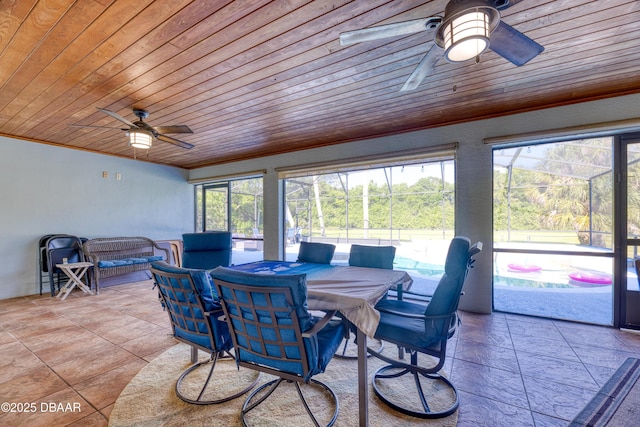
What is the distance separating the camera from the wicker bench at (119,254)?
14.8 ft

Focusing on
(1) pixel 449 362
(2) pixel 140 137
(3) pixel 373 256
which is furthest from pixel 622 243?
(2) pixel 140 137

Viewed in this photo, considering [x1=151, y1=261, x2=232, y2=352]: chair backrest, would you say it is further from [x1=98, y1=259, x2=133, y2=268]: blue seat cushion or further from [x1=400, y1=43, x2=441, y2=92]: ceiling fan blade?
[x1=98, y1=259, x2=133, y2=268]: blue seat cushion

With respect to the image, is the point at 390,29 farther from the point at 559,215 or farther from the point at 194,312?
the point at 559,215

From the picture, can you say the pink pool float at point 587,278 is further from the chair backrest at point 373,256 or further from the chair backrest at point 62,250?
the chair backrest at point 62,250

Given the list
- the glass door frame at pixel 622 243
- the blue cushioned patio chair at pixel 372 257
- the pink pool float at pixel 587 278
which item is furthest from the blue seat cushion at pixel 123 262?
the pink pool float at pixel 587 278

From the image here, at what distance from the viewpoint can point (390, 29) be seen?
1.42m

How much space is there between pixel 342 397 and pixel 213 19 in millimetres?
2560

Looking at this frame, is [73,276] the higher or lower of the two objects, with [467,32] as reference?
lower

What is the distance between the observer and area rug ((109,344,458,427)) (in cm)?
165

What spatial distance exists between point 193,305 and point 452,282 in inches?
62.8

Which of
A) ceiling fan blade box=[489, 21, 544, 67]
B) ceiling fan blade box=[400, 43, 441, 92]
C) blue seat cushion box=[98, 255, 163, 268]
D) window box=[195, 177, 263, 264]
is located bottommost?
blue seat cushion box=[98, 255, 163, 268]

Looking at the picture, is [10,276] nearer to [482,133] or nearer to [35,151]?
[35,151]

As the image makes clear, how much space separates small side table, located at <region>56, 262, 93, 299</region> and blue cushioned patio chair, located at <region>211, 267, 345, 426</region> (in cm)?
409

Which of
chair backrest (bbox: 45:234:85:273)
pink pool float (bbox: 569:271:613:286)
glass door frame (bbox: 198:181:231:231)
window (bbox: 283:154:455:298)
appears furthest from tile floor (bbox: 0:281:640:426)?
window (bbox: 283:154:455:298)
